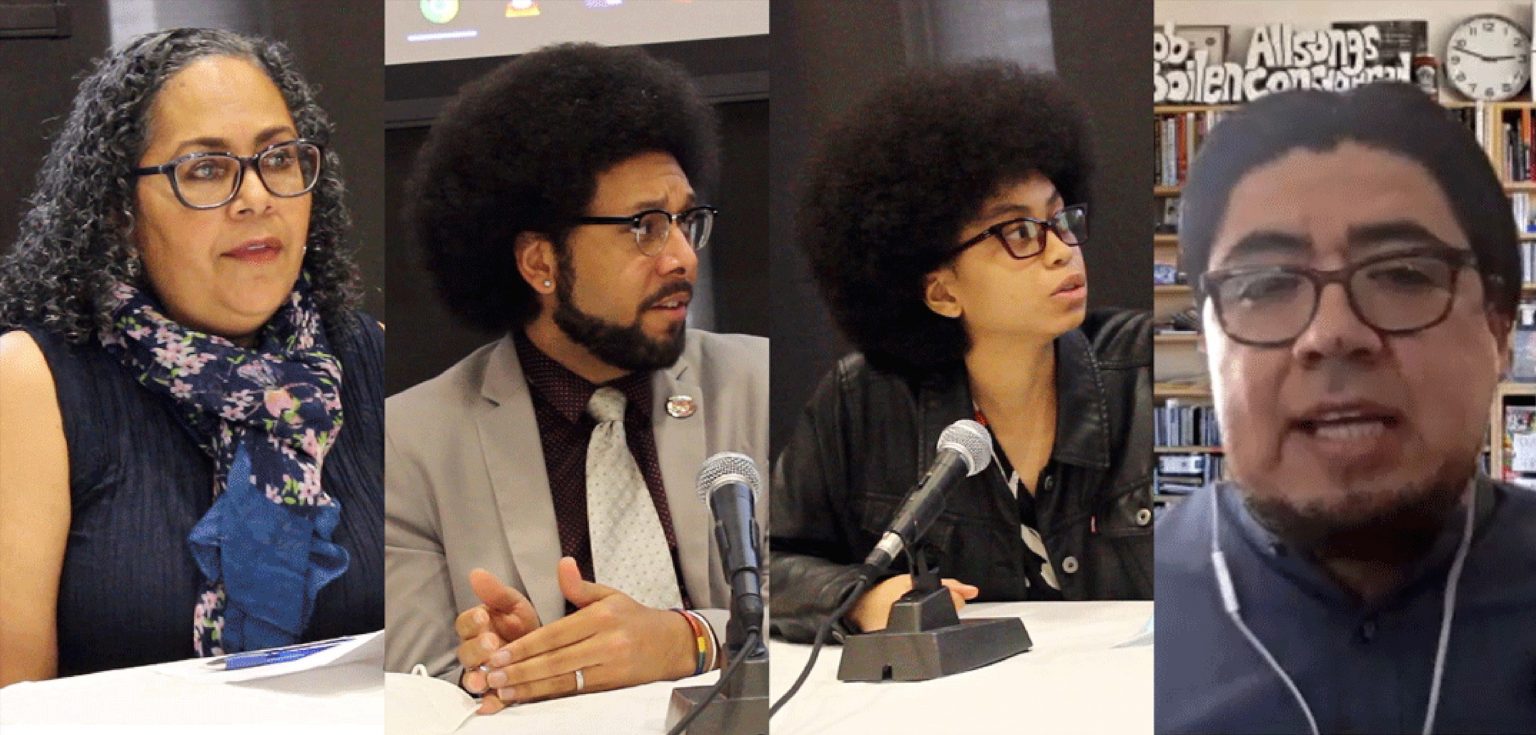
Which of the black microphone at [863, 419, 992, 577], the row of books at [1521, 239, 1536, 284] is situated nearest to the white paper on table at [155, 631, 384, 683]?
the black microphone at [863, 419, 992, 577]

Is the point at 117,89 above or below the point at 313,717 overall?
above

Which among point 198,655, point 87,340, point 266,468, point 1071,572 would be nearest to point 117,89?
point 87,340

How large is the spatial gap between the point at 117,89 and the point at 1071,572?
2.02 meters

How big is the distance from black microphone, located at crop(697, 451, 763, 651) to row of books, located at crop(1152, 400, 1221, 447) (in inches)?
28.9

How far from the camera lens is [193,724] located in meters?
3.02

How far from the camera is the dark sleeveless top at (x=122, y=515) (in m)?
2.99

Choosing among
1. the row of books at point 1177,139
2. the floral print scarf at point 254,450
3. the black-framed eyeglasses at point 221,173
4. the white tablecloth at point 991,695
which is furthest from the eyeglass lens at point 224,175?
the row of books at point 1177,139

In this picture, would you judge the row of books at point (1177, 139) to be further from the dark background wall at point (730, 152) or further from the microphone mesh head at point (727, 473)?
the microphone mesh head at point (727, 473)

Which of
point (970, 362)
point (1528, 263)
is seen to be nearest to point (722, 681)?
point (970, 362)

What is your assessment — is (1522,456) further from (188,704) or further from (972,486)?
(188,704)

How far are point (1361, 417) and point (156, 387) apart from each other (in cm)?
221

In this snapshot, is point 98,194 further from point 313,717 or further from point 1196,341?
point 1196,341

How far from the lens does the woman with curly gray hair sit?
2988 millimetres

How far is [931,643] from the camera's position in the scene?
280cm
